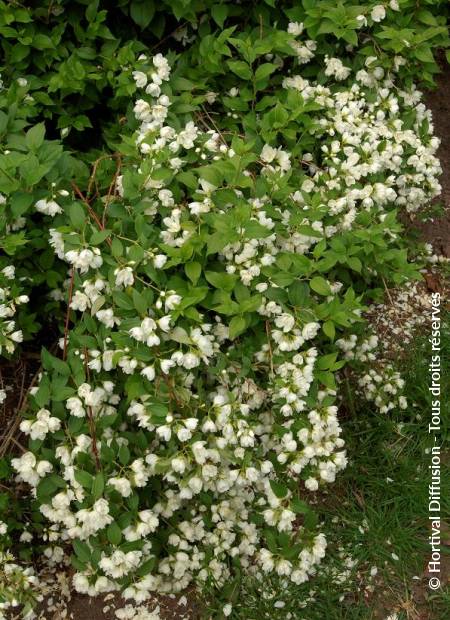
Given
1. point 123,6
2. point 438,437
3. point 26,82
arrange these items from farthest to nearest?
point 438,437 < point 123,6 < point 26,82

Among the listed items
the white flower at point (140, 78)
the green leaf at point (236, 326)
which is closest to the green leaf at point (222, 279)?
the green leaf at point (236, 326)

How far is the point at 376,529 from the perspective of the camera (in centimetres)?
330

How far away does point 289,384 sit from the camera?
2.57 metres

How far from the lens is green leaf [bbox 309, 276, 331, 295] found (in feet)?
8.49

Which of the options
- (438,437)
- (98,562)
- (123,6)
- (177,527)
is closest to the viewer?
(98,562)

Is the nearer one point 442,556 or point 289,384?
point 289,384

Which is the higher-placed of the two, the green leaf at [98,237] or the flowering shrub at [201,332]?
the green leaf at [98,237]

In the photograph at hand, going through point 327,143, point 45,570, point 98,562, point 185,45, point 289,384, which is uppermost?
point 185,45

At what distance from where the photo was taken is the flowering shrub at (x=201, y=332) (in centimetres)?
243

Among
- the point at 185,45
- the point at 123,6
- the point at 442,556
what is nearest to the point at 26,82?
the point at 123,6

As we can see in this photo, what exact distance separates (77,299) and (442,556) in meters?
2.16

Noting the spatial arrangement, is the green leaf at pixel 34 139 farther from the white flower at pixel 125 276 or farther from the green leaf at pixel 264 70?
the green leaf at pixel 264 70

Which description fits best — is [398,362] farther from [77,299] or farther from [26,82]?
[26,82]

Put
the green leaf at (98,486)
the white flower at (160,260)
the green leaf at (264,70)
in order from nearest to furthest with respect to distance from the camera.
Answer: the green leaf at (98,486), the white flower at (160,260), the green leaf at (264,70)
